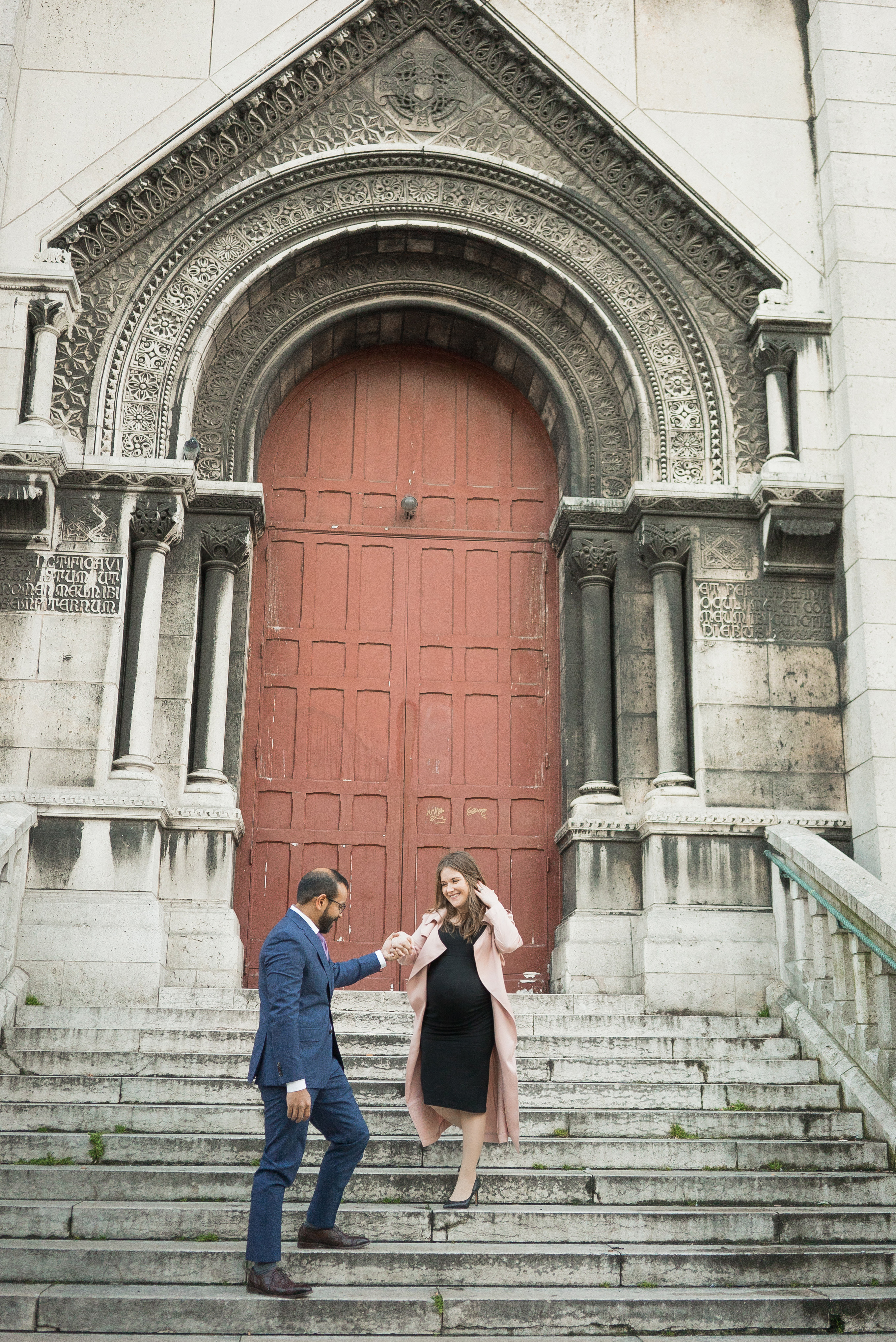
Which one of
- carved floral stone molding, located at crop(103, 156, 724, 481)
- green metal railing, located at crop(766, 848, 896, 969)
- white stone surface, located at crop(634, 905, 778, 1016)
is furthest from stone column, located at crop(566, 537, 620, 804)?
green metal railing, located at crop(766, 848, 896, 969)

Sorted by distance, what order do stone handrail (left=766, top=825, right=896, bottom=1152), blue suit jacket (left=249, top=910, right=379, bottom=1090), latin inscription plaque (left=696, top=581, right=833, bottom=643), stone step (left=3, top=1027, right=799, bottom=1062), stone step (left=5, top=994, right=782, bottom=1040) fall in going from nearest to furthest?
blue suit jacket (left=249, top=910, right=379, bottom=1090) < stone handrail (left=766, top=825, right=896, bottom=1152) < stone step (left=3, top=1027, right=799, bottom=1062) < stone step (left=5, top=994, right=782, bottom=1040) < latin inscription plaque (left=696, top=581, right=833, bottom=643)

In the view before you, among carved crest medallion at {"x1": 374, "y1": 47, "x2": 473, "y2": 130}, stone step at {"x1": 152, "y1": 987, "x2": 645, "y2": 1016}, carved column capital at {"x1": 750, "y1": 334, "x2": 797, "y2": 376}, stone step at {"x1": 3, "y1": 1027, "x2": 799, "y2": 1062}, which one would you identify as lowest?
stone step at {"x1": 3, "y1": 1027, "x2": 799, "y2": 1062}

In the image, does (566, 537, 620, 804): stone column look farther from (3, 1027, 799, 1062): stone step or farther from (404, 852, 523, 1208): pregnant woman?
(404, 852, 523, 1208): pregnant woman

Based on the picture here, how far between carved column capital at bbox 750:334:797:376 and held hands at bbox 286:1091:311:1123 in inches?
273

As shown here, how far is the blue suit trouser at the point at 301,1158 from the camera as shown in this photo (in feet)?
16.3

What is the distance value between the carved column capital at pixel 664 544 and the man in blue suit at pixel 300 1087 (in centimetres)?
489

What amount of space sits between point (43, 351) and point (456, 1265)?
6.86 metres

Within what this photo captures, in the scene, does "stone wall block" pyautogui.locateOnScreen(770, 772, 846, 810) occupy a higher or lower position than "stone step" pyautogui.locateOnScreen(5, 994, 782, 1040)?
higher

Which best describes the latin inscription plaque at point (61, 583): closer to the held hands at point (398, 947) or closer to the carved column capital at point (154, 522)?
the carved column capital at point (154, 522)

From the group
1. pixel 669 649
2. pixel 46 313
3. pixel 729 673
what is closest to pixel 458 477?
pixel 669 649

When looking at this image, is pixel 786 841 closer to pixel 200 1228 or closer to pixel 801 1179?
pixel 801 1179

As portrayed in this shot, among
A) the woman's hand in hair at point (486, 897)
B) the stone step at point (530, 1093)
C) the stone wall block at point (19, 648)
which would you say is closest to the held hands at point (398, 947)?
the woman's hand in hair at point (486, 897)

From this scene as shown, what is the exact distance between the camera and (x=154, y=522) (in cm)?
947

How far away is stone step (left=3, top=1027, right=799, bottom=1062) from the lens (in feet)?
23.8
